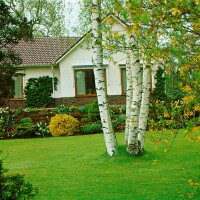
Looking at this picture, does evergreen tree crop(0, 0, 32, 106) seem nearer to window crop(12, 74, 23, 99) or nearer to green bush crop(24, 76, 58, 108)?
green bush crop(24, 76, 58, 108)

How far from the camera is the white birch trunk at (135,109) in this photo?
12.2 m

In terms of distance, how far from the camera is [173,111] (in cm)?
693

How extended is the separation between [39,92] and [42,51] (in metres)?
4.04

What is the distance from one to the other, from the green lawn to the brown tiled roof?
15.9 metres

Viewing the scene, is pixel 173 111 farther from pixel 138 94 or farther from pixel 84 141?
pixel 84 141

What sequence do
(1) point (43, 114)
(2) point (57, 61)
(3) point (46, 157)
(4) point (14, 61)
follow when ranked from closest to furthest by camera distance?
1. (3) point (46, 157)
2. (4) point (14, 61)
3. (1) point (43, 114)
4. (2) point (57, 61)

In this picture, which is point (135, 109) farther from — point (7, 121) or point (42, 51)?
point (42, 51)

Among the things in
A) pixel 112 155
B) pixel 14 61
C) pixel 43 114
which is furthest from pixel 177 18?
pixel 43 114

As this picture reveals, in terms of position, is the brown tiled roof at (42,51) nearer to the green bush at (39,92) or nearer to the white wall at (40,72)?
the white wall at (40,72)

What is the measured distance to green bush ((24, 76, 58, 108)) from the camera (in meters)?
30.3

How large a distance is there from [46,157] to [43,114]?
1111 centimetres

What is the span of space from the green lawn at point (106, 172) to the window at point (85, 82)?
592 inches

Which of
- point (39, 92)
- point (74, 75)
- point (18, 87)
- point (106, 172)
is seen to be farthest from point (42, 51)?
point (106, 172)

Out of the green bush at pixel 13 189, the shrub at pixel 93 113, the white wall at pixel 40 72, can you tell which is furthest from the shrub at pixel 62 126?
the green bush at pixel 13 189
